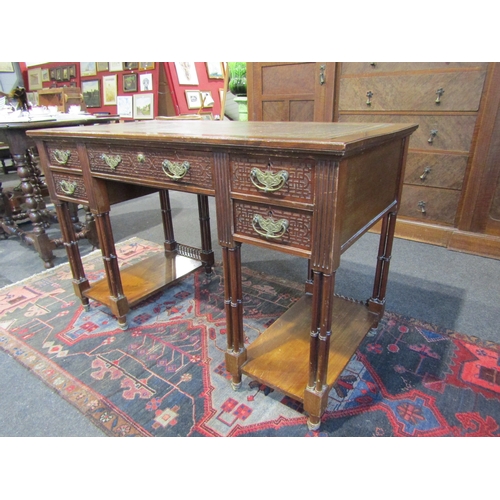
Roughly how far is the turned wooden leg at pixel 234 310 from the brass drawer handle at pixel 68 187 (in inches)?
36.3

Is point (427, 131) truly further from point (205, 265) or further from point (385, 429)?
point (385, 429)

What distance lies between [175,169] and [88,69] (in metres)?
5.95

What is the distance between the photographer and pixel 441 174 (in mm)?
2490

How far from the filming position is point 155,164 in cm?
133

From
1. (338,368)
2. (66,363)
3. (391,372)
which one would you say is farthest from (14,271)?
(391,372)

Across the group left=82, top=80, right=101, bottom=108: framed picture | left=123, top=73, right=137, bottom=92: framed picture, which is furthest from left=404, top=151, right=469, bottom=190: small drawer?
left=82, top=80, right=101, bottom=108: framed picture

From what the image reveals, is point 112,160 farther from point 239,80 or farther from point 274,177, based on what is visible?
point 239,80

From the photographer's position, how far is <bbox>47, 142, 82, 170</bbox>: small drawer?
1625 mm

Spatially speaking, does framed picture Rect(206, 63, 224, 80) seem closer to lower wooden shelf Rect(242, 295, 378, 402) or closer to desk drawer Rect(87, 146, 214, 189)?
desk drawer Rect(87, 146, 214, 189)

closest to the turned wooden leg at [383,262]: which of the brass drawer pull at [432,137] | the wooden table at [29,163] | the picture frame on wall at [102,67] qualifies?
the brass drawer pull at [432,137]

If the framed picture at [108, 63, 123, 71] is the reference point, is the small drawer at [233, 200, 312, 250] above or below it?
below

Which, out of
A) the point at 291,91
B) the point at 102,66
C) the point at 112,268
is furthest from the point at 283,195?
the point at 102,66

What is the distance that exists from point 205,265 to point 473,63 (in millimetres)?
2044

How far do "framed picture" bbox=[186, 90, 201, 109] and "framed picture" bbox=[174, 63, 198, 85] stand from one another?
14 cm
